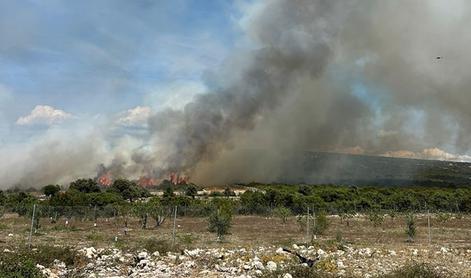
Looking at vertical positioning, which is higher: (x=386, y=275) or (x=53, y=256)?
(x=386, y=275)

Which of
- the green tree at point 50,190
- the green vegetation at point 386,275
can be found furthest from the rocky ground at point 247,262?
the green tree at point 50,190

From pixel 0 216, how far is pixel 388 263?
47572mm

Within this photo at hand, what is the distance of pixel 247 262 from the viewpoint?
2022 cm

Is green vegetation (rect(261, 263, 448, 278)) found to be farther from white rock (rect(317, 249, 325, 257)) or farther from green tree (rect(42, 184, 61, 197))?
green tree (rect(42, 184, 61, 197))

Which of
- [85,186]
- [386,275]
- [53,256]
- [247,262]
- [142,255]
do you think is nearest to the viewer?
[386,275]

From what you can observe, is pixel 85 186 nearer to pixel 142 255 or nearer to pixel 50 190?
pixel 50 190

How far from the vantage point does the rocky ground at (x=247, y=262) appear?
18.4 meters

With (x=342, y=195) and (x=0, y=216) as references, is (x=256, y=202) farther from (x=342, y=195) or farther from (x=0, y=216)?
(x=0, y=216)

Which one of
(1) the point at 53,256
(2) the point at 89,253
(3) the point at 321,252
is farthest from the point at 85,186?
(3) the point at 321,252

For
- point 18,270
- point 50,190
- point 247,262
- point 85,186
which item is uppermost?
point 85,186

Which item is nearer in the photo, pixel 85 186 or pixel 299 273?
pixel 299 273

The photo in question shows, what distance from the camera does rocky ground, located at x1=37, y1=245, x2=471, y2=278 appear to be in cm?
1841

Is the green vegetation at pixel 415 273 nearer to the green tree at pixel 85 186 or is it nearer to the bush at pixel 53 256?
the bush at pixel 53 256

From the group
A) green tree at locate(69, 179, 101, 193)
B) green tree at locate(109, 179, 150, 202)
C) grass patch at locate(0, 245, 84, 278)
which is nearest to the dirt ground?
grass patch at locate(0, 245, 84, 278)
